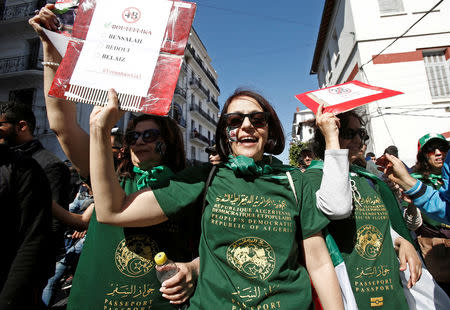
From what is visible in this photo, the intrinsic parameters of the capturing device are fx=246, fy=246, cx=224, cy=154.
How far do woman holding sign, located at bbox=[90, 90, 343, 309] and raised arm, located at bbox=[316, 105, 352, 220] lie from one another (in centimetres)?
7

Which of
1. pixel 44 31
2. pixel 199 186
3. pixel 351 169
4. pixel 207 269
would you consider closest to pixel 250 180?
pixel 199 186

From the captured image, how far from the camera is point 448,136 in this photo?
10.2 meters

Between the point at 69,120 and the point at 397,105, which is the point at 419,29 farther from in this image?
the point at 69,120

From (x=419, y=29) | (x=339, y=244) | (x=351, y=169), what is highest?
(x=419, y=29)

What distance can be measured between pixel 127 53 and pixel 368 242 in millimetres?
1956

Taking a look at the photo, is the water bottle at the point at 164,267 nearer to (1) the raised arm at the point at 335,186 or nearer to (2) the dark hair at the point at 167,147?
(2) the dark hair at the point at 167,147

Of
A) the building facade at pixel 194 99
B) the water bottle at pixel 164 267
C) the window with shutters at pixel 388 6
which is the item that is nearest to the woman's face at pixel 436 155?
the water bottle at pixel 164 267

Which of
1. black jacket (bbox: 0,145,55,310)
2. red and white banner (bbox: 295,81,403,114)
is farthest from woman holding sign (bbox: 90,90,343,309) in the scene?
red and white banner (bbox: 295,81,403,114)

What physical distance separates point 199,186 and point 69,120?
0.99m

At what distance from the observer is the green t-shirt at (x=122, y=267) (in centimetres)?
138

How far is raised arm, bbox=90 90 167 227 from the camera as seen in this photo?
1.21 m

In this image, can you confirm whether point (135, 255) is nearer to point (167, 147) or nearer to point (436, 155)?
point (167, 147)

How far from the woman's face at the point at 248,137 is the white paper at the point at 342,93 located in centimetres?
61

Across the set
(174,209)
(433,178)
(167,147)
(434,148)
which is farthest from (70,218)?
(434,148)
